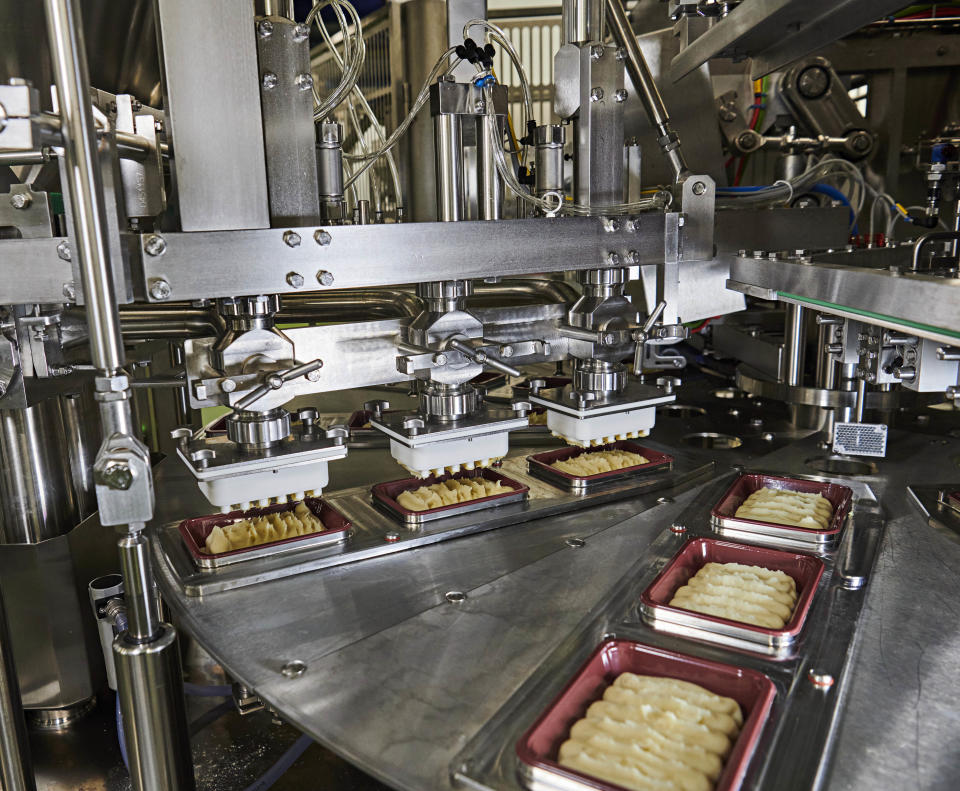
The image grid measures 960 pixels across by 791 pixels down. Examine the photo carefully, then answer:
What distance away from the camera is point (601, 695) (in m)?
0.95

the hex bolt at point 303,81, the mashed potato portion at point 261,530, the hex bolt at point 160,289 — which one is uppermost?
the hex bolt at point 303,81

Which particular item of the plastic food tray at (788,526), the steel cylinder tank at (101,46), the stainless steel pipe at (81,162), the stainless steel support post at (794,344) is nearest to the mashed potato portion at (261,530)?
the stainless steel pipe at (81,162)

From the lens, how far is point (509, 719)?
855mm

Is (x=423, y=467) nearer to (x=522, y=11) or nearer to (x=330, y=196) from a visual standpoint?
(x=330, y=196)

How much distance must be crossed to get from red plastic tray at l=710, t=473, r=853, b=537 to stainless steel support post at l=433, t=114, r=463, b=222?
665 mm

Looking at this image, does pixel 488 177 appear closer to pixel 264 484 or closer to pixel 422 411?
pixel 422 411

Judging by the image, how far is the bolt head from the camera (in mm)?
998

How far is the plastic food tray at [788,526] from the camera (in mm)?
1241

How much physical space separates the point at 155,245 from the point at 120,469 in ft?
1.07

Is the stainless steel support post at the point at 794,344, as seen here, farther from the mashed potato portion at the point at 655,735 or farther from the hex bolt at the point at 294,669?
the hex bolt at the point at 294,669

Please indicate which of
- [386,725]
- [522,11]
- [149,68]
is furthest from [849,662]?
[522,11]

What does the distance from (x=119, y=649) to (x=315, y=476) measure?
40 cm

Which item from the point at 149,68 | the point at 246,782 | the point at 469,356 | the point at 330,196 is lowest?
the point at 246,782

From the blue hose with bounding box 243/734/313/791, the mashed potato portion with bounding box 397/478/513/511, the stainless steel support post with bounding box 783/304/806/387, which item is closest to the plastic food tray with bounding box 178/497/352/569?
the mashed potato portion with bounding box 397/478/513/511
